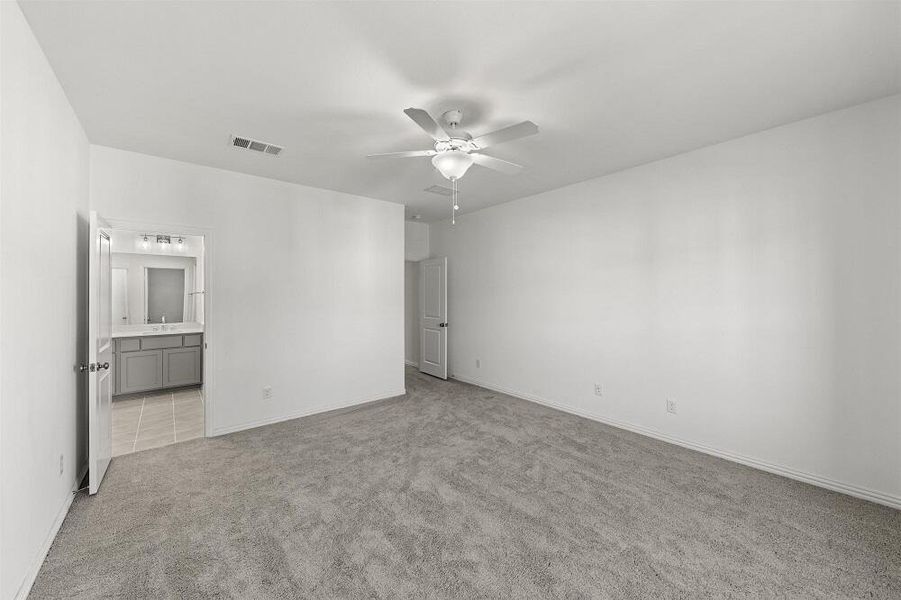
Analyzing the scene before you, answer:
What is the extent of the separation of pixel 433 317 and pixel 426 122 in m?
4.55

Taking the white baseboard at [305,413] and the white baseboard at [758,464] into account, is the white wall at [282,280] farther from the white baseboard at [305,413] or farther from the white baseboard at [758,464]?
the white baseboard at [758,464]

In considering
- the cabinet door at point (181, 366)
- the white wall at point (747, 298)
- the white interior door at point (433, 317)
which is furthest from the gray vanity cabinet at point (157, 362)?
the white wall at point (747, 298)

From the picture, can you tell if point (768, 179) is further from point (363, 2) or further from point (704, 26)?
point (363, 2)

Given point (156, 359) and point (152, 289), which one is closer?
point (156, 359)

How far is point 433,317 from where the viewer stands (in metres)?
6.58

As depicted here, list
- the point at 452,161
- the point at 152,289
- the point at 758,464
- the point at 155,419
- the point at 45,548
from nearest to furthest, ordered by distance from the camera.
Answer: the point at 45,548 → the point at 452,161 → the point at 758,464 → the point at 155,419 → the point at 152,289

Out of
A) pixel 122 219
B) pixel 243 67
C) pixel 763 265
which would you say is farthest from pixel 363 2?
pixel 763 265

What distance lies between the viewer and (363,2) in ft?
5.67

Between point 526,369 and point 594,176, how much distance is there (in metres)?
2.53

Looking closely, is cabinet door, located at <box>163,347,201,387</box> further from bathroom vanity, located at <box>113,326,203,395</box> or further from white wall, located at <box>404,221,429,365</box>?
white wall, located at <box>404,221,429,365</box>

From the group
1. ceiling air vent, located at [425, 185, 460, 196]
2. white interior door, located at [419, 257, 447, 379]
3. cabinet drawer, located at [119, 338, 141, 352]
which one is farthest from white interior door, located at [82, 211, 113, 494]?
white interior door, located at [419, 257, 447, 379]

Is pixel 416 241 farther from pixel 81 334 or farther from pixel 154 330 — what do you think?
pixel 81 334

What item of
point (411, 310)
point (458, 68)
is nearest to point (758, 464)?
point (458, 68)

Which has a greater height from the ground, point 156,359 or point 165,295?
point 165,295
